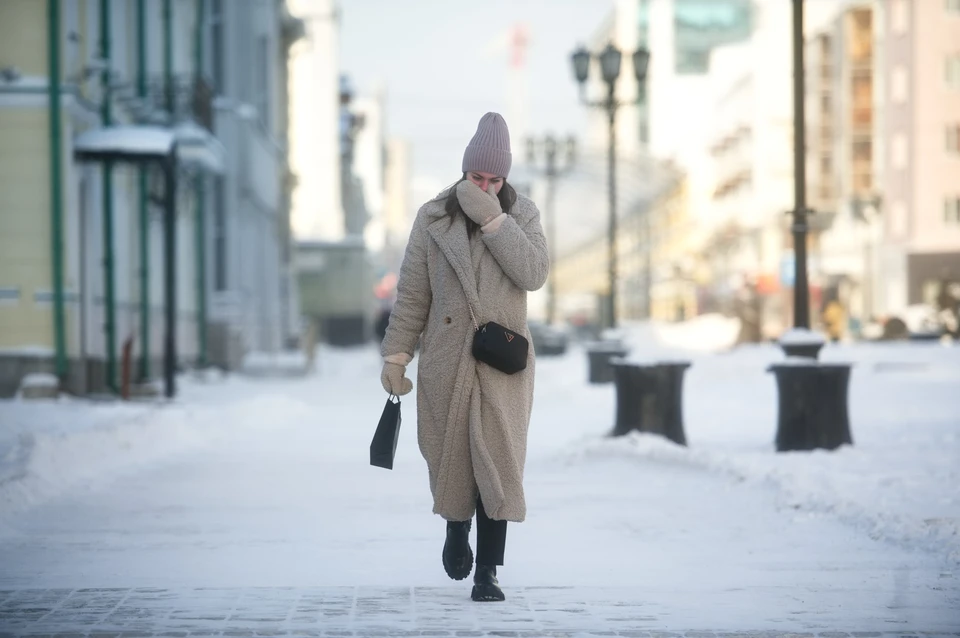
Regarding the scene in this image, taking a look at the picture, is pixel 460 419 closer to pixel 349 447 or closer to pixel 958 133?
pixel 349 447

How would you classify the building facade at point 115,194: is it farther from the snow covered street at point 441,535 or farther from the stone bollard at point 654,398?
the stone bollard at point 654,398

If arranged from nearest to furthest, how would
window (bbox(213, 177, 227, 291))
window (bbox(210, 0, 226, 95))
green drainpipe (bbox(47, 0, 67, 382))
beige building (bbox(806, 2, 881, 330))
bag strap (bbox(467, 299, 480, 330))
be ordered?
bag strap (bbox(467, 299, 480, 330))
green drainpipe (bbox(47, 0, 67, 382))
window (bbox(213, 177, 227, 291))
window (bbox(210, 0, 226, 95))
beige building (bbox(806, 2, 881, 330))

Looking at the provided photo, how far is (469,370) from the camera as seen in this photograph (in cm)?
602

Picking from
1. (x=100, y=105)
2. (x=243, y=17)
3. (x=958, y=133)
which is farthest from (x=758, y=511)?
(x=958, y=133)

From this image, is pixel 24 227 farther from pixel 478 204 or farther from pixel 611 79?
pixel 478 204

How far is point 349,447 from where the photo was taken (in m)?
14.1

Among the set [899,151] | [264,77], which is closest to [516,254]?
[264,77]

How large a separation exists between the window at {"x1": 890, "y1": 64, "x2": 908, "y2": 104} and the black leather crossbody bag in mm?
55250

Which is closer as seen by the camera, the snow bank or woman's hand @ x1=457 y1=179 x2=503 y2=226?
woman's hand @ x1=457 y1=179 x2=503 y2=226

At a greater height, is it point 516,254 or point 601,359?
point 516,254

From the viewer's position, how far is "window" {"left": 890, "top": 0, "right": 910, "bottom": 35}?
58469 mm

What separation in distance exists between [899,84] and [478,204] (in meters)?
55.8

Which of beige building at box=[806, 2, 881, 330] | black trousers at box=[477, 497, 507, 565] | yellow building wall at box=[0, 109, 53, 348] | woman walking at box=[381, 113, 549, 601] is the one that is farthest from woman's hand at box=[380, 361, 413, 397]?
beige building at box=[806, 2, 881, 330]

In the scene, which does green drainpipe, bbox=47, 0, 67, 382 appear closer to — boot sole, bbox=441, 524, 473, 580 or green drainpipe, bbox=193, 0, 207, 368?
green drainpipe, bbox=193, 0, 207, 368
